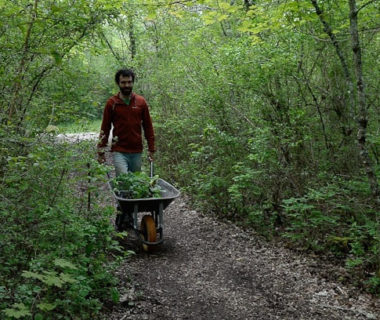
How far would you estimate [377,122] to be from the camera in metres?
Answer: 5.16

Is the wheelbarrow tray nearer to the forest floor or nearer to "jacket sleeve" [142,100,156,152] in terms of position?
the forest floor

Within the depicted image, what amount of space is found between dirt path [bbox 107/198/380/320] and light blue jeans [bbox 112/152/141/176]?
1005 mm

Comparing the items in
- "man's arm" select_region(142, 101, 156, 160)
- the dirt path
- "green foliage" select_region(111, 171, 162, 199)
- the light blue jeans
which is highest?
"man's arm" select_region(142, 101, 156, 160)

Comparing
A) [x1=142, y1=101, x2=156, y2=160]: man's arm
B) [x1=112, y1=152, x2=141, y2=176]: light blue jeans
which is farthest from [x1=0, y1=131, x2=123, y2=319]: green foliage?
[x1=142, y1=101, x2=156, y2=160]: man's arm

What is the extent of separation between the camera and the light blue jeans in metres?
5.67

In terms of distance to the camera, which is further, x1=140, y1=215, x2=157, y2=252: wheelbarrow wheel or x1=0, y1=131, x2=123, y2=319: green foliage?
x1=140, y1=215, x2=157, y2=252: wheelbarrow wheel

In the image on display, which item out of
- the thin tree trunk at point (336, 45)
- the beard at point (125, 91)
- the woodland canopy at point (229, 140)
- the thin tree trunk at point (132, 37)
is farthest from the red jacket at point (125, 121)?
the thin tree trunk at point (132, 37)

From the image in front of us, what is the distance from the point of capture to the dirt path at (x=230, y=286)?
3.68m

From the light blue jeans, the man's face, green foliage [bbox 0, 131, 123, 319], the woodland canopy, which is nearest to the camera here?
green foliage [bbox 0, 131, 123, 319]

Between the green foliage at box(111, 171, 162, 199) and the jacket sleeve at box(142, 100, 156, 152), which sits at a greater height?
the jacket sleeve at box(142, 100, 156, 152)

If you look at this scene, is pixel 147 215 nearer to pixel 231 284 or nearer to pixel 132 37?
pixel 231 284

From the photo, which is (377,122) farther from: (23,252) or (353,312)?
(23,252)

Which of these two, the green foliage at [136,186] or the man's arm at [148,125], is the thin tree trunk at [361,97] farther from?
the man's arm at [148,125]

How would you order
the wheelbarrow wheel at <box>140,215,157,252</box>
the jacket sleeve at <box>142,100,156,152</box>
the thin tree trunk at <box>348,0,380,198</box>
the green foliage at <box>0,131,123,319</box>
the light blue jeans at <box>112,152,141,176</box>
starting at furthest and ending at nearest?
the jacket sleeve at <box>142,100,156,152</box> → the light blue jeans at <box>112,152,141,176</box> → the wheelbarrow wheel at <box>140,215,157,252</box> → the thin tree trunk at <box>348,0,380,198</box> → the green foliage at <box>0,131,123,319</box>
